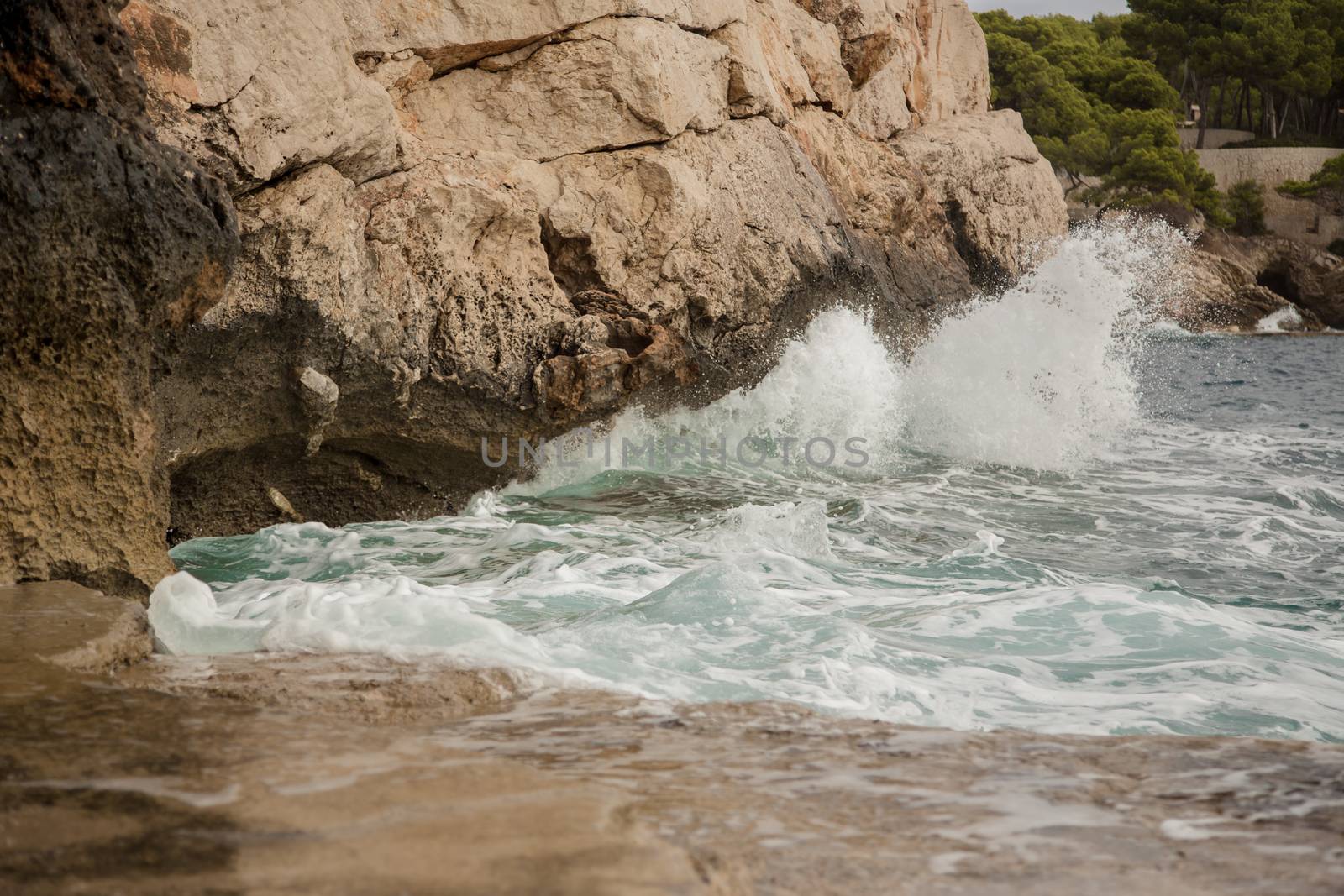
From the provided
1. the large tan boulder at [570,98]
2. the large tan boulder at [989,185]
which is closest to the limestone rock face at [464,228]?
the large tan boulder at [570,98]

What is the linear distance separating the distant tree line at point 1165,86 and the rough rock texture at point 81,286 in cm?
3849

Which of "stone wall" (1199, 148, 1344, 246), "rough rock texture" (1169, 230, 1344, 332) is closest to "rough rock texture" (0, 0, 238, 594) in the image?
"rough rock texture" (1169, 230, 1344, 332)

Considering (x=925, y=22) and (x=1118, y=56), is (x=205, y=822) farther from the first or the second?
(x=1118, y=56)

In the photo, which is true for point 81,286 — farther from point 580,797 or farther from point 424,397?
point 580,797

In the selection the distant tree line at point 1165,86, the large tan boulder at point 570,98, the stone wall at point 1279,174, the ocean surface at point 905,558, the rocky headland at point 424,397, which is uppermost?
the distant tree line at point 1165,86

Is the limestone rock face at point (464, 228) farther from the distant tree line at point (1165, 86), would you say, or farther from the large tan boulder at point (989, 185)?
the distant tree line at point (1165, 86)

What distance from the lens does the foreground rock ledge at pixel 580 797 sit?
1.62 m

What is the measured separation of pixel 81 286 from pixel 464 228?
109 inches

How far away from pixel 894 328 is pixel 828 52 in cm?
279

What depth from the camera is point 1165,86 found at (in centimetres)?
4125

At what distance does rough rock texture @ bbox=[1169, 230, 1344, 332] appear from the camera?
3562 centimetres

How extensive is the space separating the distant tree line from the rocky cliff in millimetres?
33006

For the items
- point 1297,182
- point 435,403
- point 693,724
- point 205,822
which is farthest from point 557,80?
point 1297,182

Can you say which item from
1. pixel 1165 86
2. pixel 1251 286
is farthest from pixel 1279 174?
pixel 1251 286
